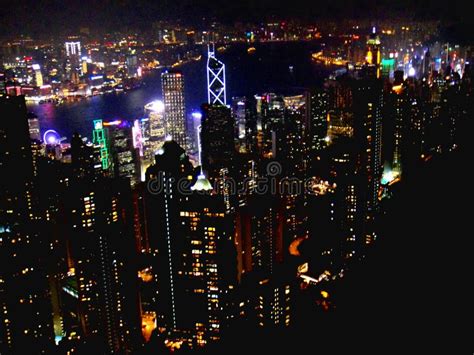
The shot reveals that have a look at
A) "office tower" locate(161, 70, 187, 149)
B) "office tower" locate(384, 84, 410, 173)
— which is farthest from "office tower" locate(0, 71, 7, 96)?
"office tower" locate(384, 84, 410, 173)

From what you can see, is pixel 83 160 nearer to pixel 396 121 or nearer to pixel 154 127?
pixel 154 127

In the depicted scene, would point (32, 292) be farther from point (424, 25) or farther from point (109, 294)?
point (424, 25)

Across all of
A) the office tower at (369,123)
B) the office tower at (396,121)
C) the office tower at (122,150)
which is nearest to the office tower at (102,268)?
the office tower at (122,150)

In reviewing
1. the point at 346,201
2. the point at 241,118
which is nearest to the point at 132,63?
the point at 241,118

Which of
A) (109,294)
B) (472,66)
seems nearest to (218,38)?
(109,294)

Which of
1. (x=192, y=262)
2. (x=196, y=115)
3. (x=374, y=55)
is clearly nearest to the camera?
(x=192, y=262)

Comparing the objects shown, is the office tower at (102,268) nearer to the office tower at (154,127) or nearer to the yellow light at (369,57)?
the office tower at (154,127)

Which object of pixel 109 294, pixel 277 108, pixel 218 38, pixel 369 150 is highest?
pixel 218 38
